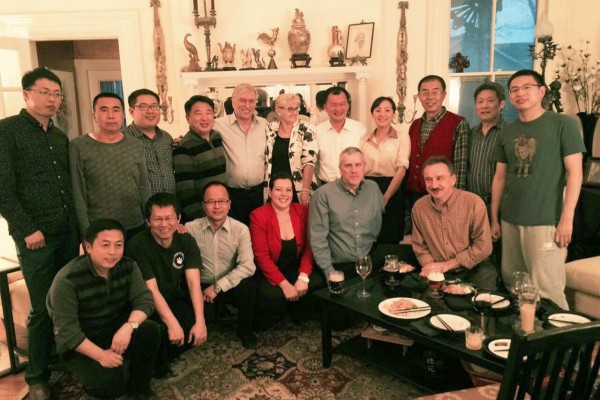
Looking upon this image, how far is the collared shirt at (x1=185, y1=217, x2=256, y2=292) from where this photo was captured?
2834 mm

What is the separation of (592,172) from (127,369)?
11.2ft

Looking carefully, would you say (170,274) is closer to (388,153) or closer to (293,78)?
(388,153)

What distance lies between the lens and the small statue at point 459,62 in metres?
4.75

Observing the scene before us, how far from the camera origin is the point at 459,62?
4754mm

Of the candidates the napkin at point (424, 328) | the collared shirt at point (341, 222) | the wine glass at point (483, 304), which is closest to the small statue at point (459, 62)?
the collared shirt at point (341, 222)

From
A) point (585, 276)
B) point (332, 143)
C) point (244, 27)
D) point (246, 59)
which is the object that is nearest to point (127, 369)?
point (332, 143)

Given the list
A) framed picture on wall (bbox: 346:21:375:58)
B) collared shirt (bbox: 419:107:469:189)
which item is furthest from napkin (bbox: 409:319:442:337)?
framed picture on wall (bbox: 346:21:375:58)

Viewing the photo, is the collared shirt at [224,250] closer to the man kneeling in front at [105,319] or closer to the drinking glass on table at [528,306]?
the man kneeling in front at [105,319]

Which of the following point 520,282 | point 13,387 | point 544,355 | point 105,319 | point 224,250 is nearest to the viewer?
point 544,355

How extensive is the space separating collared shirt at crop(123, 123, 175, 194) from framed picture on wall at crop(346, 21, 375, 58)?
2403mm

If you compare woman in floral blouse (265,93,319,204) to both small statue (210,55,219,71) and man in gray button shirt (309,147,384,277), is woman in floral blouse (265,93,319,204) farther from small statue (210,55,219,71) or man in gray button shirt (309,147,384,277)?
small statue (210,55,219,71)

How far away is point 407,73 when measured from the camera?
15.1 feet

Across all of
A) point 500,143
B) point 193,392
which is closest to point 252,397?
point 193,392

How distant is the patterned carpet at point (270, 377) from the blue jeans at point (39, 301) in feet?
0.62
